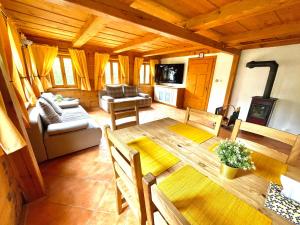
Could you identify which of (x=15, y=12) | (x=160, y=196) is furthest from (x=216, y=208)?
(x=15, y=12)

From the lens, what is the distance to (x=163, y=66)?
5.79m

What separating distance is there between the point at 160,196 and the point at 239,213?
48 centimetres

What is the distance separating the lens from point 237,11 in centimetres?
157

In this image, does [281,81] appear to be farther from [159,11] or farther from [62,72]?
[62,72]

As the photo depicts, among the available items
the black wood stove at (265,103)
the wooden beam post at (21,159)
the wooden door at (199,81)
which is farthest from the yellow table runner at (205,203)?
the wooden door at (199,81)

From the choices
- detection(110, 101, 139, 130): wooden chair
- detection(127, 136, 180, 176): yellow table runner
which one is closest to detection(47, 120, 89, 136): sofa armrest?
detection(110, 101, 139, 130): wooden chair

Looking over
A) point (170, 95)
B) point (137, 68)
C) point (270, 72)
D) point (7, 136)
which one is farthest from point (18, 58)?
point (270, 72)

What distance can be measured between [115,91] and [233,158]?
4.53 meters

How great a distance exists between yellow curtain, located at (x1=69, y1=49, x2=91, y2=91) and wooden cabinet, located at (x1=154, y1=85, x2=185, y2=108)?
2966 millimetres

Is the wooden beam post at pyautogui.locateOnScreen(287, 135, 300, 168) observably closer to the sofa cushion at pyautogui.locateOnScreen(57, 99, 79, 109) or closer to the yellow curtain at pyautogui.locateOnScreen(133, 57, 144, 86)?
the sofa cushion at pyautogui.locateOnScreen(57, 99, 79, 109)

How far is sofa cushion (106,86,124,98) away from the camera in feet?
15.4

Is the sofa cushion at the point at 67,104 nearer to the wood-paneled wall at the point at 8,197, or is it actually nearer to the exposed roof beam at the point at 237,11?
the wood-paneled wall at the point at 8,197

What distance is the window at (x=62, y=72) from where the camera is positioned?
13.6 feet

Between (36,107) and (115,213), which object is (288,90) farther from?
(36,107)
